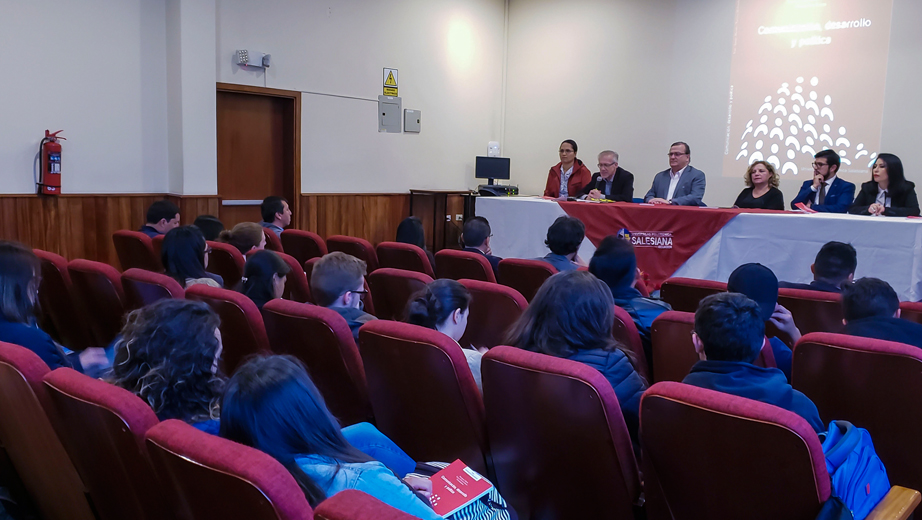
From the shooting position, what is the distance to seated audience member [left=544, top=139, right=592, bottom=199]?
7246 millimetres

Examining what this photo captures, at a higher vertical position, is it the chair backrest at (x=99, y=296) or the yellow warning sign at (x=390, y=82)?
the yellow warning sign at (x=390, y=82)

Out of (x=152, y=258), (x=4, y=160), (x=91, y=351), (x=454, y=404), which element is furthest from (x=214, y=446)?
(x=4, y=160)

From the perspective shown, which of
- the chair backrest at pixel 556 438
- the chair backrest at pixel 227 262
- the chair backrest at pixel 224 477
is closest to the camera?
the chair backrest at pixel 224 477

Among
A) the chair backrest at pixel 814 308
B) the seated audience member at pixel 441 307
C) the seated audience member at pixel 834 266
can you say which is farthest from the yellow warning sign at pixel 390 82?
the seated audience member at pixel 441 307

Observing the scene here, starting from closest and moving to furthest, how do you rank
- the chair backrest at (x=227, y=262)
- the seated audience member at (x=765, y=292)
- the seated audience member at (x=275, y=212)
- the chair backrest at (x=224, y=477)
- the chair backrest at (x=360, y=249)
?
the chair backrest at (x=224, y=477) < the seated audience member at (x=765, y=292) < the chair backrest at (x=227, y=262) < the chair backrest at (x=360, y=249) < the seated audience member at (x=275, y=212)

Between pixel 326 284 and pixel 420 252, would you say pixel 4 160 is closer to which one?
pixel 420 252

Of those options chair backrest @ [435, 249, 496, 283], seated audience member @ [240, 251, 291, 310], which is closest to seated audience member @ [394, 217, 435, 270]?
chair backrest @ [435, 249, 496, 283]

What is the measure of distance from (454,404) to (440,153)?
734 cm

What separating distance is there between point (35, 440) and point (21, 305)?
0.77 metres

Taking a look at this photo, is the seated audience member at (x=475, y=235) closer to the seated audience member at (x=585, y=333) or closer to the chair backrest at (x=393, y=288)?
the chair backrest at (x=393, y=288)

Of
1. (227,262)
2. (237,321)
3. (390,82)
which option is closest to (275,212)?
(227,262)

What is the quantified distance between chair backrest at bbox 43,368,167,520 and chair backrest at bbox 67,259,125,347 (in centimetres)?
151

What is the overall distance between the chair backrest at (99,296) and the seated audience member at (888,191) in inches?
198

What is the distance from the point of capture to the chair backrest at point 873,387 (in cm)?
186
